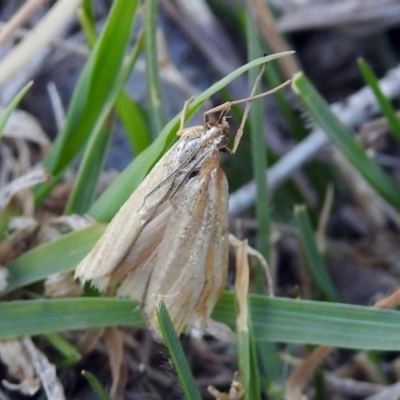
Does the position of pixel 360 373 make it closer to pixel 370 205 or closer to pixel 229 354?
pixel 229 354

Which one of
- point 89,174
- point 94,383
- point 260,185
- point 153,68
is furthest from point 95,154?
point 94,383

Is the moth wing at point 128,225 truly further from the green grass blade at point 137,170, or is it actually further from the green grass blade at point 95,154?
the green grass blade at point 95,154

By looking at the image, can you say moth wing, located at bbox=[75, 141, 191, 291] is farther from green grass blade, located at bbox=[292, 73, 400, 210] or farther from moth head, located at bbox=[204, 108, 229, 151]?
green grass blade, located at bbox=[292, 73, 400, 210]

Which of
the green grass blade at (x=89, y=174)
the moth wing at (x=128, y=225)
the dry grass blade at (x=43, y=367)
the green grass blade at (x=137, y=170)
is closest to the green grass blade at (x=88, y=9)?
the green grass blade at (x=89, y=174)

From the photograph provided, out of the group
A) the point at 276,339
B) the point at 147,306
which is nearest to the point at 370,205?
the point at 276,339

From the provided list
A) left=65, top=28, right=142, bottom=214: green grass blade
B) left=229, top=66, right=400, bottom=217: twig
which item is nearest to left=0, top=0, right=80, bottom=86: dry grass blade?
left=65, top=28, right=142, bottom=214: green grass blade

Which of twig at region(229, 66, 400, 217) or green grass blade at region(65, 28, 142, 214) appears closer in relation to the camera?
green grass blade at region(65, 28, 142, 214)

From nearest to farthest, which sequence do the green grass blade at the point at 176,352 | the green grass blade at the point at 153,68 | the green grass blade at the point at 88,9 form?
the green grass blade at the point at 176,352, the green grass blade at the point at 153,68, the green grass blade at the point at 88,9
